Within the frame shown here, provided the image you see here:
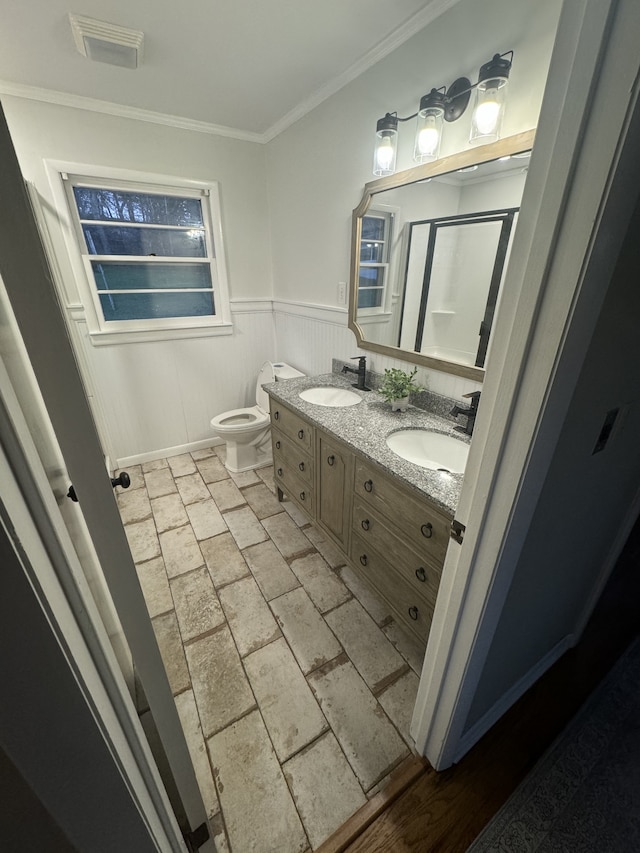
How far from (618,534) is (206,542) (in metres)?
2.02

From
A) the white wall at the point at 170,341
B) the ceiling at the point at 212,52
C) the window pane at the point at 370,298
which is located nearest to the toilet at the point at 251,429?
the white wall at the point at 170,341

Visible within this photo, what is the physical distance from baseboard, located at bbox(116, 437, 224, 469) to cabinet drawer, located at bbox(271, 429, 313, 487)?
3.74ft

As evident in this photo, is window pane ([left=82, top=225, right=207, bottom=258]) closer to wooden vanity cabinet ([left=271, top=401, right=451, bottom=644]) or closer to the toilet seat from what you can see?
the toilet seat

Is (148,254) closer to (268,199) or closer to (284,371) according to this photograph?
(268,199)

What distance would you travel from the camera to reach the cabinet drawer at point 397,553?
1.22 meters

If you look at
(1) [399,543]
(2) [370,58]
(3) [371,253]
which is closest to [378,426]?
(1) [399,543]

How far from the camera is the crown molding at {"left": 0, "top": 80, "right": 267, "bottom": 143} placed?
1.88m

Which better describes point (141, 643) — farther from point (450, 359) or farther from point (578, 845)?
point (450, 359)

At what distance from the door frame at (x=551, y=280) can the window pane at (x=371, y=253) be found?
55.5 inches

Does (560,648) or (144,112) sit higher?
(144,112)

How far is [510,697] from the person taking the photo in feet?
3.99

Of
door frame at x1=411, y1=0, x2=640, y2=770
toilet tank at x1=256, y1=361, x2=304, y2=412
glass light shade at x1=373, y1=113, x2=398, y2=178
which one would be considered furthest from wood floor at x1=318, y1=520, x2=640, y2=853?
glass light shade at x1=373, y1=113, x2=398, y2=178

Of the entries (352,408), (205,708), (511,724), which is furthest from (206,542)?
(511,724)

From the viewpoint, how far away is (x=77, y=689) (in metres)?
0.35
